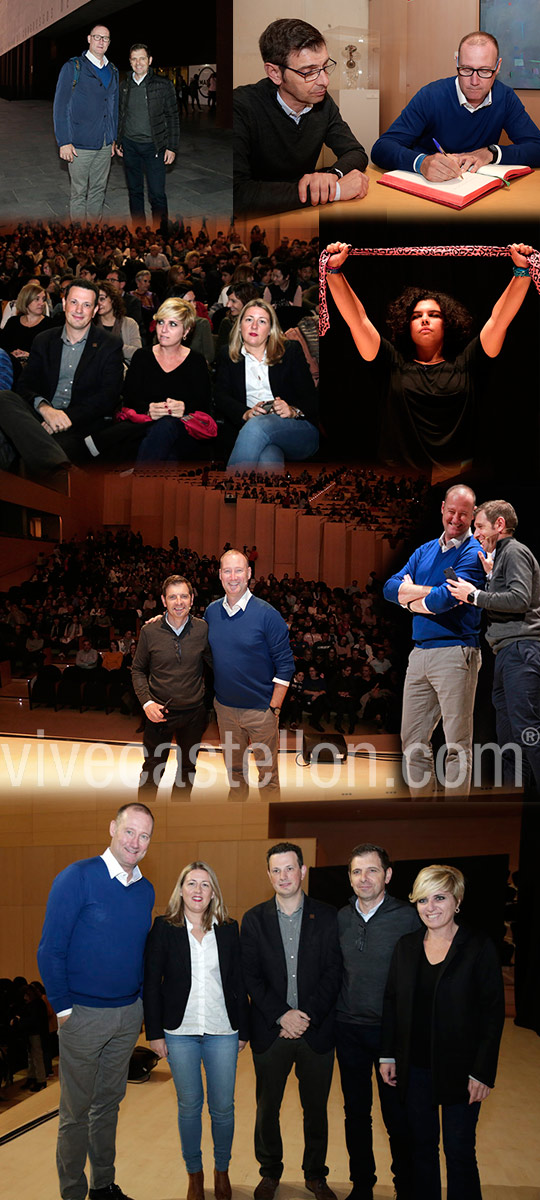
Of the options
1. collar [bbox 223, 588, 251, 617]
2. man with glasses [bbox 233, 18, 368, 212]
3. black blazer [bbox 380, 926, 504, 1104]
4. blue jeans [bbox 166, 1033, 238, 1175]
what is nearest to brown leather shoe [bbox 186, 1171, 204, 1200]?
blue jeans [bbox 166, 1033, 238, 1175]

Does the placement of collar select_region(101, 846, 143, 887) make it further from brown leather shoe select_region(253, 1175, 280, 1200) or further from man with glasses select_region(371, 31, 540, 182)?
man with glasses select_region(371, 31, 540, 182)

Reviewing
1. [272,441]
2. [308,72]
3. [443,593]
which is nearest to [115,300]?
[272,441]

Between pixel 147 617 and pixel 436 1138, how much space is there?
11.9ft

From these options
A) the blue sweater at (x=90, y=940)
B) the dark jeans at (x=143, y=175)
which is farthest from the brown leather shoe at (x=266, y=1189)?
the dark jeans at (x=143, y=175)

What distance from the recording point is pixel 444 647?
5355mm

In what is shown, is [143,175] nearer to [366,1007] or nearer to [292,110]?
[292,110]

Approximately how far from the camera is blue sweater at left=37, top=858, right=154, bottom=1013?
3.60 meters

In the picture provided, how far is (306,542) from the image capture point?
23.0ft

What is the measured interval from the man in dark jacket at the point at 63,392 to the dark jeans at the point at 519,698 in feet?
8.10

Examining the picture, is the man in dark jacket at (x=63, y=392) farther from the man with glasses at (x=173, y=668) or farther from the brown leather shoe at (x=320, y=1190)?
the brown leather shoe at (x=320, y=1190)

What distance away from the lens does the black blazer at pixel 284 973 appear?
3730mm

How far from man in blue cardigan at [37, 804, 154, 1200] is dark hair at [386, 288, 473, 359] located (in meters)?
3.59

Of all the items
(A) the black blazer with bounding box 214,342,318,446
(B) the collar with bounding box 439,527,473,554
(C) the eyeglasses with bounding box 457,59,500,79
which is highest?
(C) the eyeglasses with bounding box 457,59,500,79

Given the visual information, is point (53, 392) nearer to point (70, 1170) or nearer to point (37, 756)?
point (37, 756)
